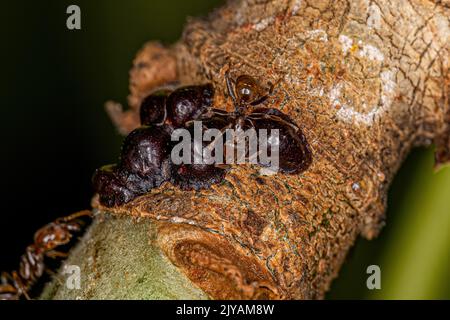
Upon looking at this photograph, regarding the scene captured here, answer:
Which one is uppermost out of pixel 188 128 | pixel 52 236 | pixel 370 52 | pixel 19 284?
pixel 370 52

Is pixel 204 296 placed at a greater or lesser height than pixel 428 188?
lesser

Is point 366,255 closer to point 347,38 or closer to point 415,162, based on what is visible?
point 415,162

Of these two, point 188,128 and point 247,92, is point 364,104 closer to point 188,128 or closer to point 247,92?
point 247,92

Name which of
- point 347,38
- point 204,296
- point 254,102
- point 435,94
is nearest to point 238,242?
point 204,296

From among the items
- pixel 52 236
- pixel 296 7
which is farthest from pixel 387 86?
pixel 52 236

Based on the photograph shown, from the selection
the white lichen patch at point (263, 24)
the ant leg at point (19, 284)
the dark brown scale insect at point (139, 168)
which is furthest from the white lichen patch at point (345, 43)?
the ant leg at point (19, 284)

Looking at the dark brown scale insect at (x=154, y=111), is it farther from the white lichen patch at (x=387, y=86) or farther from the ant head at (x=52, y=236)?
the ant head at (x=52, y=236)
